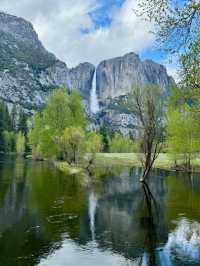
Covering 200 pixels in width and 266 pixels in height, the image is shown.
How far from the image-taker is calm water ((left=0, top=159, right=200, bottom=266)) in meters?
18.2

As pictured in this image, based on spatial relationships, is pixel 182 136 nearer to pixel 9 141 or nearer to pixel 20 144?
pixel 20 144

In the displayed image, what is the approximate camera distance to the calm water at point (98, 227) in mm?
18188

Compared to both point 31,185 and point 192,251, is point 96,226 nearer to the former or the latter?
point 192,251

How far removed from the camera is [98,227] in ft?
80.3

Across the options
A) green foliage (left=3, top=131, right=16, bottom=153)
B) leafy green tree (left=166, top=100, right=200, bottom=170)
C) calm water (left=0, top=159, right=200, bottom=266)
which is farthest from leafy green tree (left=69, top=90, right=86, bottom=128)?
green foliage (left=3, top=131, right=16, bottom=153)

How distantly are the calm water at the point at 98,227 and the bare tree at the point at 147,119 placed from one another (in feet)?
39.6

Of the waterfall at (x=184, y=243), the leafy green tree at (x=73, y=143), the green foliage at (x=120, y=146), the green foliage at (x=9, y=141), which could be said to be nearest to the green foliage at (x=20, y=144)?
the green foliage at (x=9, y=141)

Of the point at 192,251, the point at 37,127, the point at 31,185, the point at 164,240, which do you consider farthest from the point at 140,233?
the point at 37,127

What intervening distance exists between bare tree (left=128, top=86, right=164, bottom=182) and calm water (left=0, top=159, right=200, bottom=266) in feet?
39.6

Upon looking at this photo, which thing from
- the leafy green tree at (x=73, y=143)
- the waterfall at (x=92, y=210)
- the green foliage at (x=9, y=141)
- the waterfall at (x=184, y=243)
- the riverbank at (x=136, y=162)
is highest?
the green foliage at (x=9, y=141)

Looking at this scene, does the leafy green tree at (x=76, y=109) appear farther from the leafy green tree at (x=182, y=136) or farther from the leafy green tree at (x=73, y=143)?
A: the leafy green tree at (x=182, y=136)

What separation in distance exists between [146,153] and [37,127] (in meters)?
72.3

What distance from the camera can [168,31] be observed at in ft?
50.6

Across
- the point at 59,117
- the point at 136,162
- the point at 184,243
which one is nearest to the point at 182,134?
the point at 136,162
